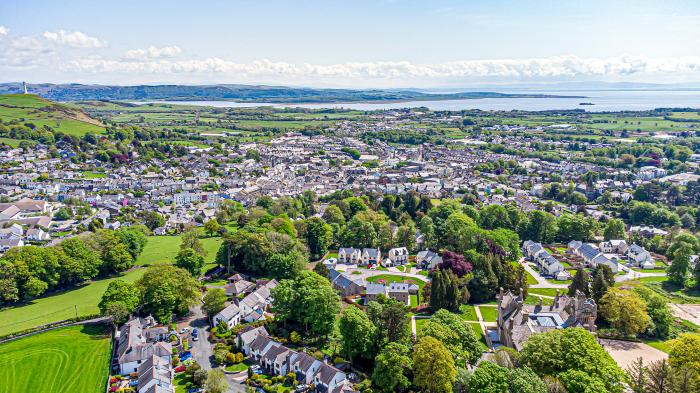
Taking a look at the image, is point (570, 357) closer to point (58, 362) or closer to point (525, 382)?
point (525, 382)

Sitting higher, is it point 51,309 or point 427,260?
point 427,260

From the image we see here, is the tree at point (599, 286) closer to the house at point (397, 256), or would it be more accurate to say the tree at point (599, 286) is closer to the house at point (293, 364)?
the house at point (397, 256)

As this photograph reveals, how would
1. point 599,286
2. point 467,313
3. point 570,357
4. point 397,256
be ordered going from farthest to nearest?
point 397,256 → point 467,313 → point 599,286 → point 570,357

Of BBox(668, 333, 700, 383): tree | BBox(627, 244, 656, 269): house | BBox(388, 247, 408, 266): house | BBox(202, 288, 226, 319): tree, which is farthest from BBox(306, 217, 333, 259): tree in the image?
BBox(627, 244, 656, 269): house

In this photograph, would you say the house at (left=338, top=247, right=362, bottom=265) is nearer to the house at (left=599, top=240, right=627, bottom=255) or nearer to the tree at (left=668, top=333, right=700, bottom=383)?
the house at (left=599, top=240, right=627, bottom=255)

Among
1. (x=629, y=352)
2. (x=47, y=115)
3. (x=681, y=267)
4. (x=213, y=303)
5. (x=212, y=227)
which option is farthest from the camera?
(x=47, y=115)

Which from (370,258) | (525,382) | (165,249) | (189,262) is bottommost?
(370,258)

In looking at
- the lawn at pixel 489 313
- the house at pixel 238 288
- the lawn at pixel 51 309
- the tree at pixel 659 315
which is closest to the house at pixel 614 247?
the tree at pixel 659 315

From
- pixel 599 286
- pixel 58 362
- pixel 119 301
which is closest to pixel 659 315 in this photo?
pixel 599 286
